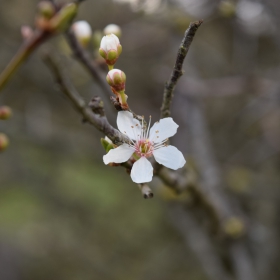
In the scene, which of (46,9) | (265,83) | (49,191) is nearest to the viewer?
(46,9)

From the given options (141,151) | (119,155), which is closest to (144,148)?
(141,151)

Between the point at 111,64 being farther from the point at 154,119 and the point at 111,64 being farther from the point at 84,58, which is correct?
the point at 154,119

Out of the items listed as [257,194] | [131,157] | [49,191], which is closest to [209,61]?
[257,194]

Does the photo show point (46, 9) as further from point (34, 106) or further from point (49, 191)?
point (49, 191)

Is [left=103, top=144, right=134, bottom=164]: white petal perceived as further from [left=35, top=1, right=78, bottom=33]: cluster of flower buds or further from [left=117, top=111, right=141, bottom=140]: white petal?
[left=35, top=1, right=78, bottom=33]: cluster of flower buds

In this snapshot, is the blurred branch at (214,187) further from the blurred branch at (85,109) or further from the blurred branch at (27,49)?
the blurred branch at (27,49)

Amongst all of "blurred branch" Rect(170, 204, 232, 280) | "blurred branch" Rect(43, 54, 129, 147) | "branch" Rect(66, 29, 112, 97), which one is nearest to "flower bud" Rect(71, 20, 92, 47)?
"branch" Rect(66, 29, 112, 97)

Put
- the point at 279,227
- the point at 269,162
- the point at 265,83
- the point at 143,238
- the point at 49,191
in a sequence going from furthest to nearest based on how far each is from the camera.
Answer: the point at 143,238, the point at 49,191, the point at 269,162, the point at 279,227, the point at 265,83
